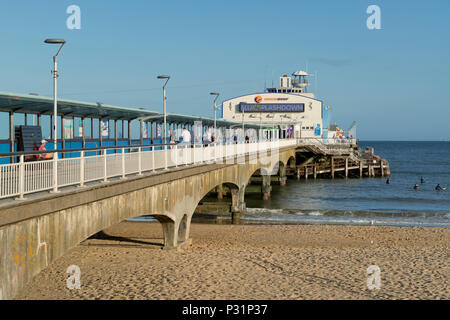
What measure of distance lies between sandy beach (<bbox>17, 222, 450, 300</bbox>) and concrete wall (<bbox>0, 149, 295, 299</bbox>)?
1.65 meters

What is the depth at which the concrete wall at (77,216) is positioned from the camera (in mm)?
9062

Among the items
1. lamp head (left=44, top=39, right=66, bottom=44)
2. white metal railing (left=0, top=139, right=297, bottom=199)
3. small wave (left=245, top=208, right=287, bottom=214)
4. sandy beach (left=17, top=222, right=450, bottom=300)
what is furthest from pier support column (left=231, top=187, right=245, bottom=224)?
lamp head (left=44, top=39, right=66, bottom=44)

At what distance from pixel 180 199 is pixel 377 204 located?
2544 cm

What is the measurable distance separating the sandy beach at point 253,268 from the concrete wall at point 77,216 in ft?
5.41

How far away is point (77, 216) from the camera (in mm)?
11336

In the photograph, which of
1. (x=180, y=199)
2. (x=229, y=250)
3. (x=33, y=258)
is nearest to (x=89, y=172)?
(x=33, y=258)

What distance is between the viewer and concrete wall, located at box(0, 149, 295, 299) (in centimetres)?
906

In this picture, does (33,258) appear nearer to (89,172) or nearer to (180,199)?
(89,172)

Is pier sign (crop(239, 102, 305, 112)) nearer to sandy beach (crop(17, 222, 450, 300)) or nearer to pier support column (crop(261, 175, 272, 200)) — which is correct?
pier support column (crop(261, 175, 272, 200))

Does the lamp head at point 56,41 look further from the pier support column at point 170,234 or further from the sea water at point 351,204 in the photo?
the sea water at point 351,204

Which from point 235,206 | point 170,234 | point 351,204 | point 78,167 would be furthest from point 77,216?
point 351,204

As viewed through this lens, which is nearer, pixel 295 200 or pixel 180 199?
pixel 180 199

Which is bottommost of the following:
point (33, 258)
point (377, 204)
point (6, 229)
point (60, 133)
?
point (377, 204)

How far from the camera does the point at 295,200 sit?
4172cm
